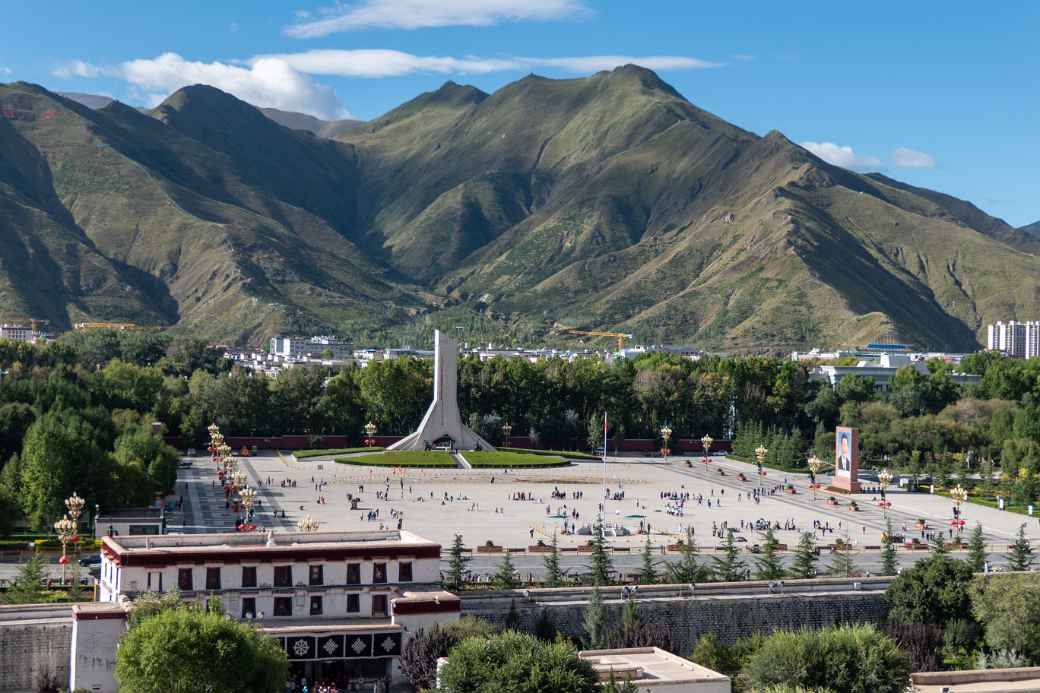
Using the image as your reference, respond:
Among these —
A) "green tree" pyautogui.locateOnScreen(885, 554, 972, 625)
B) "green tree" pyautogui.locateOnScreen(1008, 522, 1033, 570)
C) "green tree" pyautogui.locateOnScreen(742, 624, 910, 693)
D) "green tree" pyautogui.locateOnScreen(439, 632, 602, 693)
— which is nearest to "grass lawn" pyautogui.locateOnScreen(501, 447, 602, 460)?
"green tree" pyautogui.locateOnScreen(1008, 522, 1033, 570)

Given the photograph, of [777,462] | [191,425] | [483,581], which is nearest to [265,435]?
[191,425]

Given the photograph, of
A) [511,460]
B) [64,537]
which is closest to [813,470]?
[511,460]

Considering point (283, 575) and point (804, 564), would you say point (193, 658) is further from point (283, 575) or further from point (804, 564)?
point (804, 564)

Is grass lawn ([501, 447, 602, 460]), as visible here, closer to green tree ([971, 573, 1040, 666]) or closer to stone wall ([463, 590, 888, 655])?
stone wall ([463, 590, 888, 655])

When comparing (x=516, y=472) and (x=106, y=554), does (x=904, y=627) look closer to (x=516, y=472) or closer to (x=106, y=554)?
(x=106, y=554)

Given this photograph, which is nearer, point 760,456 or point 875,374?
point 760,456
